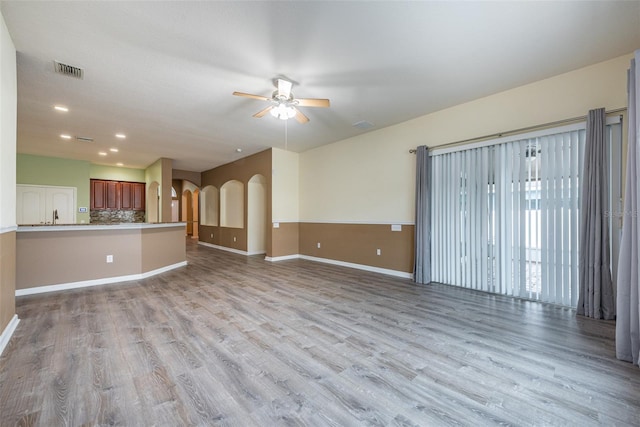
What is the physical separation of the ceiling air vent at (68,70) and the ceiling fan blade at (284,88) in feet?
7.44

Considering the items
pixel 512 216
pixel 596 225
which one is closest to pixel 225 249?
pixel 512 216

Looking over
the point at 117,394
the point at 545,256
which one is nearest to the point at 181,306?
the point at 117,394

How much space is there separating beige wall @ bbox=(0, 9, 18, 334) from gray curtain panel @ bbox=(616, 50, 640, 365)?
5.28 metres

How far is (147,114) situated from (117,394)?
13.5 ft

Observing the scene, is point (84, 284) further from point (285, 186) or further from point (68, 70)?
point (285, 186)

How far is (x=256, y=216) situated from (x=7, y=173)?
18.0 feet

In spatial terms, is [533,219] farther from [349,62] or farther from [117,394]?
[117,394]

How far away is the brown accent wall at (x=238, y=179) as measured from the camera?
268 inches

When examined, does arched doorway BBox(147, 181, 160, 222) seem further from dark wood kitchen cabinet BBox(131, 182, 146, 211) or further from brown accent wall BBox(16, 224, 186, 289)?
brown accent wall BBox(16, 224, 186, 289)

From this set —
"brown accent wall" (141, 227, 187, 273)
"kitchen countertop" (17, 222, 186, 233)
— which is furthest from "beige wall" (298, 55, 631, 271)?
"kitchen countertop" (17, 222, 186, 233)

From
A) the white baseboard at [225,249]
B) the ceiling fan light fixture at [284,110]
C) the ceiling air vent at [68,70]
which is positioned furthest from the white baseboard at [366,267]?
the ceiling air vent at [68,70]

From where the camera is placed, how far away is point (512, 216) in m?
3.62

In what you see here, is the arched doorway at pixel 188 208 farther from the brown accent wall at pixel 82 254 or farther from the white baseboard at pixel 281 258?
the brown accent wall at pixel 82 254

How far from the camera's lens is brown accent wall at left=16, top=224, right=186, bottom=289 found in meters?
3.87
